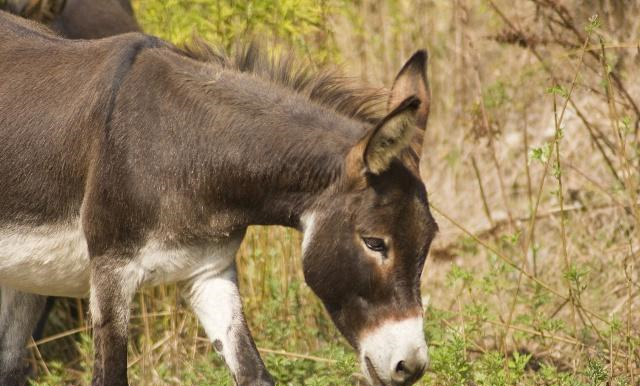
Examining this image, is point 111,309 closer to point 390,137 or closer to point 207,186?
point 207,186

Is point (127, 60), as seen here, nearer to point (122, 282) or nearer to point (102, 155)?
point (102, 155)

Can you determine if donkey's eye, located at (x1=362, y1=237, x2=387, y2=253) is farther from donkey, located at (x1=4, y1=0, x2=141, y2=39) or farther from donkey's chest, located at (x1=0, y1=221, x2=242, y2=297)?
donkey, located at (x1=4, y1=0, x2=141, y2=39)

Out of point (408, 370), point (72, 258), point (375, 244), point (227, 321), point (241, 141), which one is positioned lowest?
point (227, 321)

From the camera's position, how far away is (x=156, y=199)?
3.96m

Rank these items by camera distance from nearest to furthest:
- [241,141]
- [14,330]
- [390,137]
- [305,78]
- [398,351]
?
[390,137]
[398,351]
[241,141]
[305,78]
[14,330]

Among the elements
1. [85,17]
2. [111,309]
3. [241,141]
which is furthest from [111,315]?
[85,17]

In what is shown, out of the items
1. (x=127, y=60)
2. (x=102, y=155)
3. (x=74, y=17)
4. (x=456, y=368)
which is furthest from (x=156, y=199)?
(x=74, y=17)

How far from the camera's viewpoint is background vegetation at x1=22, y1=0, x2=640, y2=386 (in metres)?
4.73

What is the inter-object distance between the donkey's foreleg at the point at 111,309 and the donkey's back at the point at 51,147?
7.2 inches

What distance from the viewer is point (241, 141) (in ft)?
13.0

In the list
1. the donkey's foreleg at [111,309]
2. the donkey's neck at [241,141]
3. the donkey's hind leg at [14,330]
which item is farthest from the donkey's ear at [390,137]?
the donkey's hind leg at [14,330]

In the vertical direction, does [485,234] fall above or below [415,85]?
below

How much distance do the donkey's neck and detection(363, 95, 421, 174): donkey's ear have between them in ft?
0.67

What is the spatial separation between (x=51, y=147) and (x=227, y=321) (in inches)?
37.2
